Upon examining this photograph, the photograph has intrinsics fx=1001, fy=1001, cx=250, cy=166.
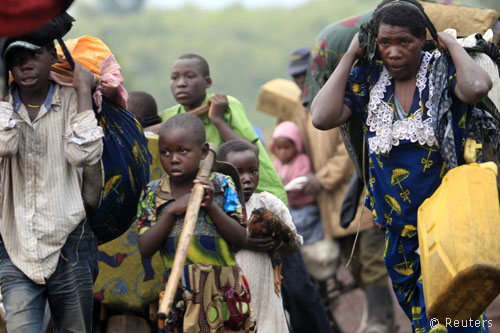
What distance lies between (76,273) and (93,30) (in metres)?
55.4

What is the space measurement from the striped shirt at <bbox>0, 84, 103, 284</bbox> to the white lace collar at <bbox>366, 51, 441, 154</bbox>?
1.49 metres

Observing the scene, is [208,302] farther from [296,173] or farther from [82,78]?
[296,173]

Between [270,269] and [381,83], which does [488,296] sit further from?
[270,269]

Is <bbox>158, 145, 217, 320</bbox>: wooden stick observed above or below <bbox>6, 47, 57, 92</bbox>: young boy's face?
below

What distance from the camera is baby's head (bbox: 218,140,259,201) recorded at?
6383mm

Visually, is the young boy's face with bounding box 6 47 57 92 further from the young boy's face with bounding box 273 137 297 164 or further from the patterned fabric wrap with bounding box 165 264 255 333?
the young boy's face with bounding box 273 137 297 164

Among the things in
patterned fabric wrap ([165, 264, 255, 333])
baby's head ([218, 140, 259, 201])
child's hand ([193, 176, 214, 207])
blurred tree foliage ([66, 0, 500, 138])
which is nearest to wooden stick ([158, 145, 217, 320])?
child's hand ([193, 176, 214, 207])

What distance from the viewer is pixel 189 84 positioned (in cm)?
744

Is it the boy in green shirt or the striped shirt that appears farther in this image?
the boy in green shirt

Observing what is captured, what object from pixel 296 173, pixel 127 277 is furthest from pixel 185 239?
pixel 296 173

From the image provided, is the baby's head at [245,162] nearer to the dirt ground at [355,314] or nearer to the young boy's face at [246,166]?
the young boy's face at [246,166]

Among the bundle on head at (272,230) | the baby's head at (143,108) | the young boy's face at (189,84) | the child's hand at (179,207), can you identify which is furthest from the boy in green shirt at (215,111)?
the child's hand at (179,207)

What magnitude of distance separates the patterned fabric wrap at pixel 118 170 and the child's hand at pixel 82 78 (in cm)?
26

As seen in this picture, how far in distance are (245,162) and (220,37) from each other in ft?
182
